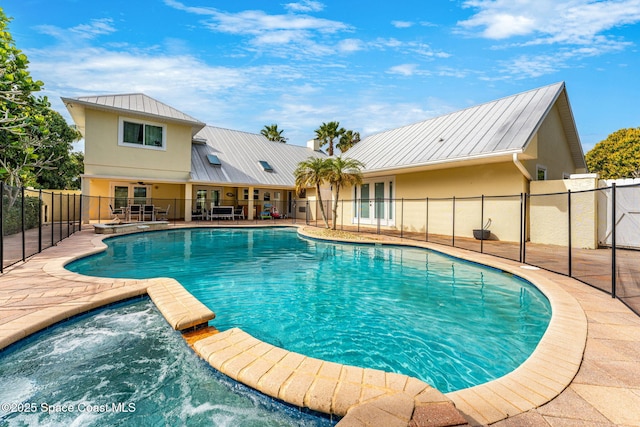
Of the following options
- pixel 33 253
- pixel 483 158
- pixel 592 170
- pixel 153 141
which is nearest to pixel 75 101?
pixel 153 141

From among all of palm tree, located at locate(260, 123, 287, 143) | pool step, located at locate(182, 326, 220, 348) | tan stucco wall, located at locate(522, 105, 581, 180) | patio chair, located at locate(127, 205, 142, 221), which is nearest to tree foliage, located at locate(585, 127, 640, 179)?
tan stucco wall, located at locate(522, 105, 581, 180)

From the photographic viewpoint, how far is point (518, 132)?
10.5 m

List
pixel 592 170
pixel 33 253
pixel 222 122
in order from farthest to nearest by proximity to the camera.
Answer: pixel 592 170 → pixel 222 122 → pixel 33 253

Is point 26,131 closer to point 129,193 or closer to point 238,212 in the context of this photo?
point 129,193

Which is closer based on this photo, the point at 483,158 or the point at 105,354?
the point at 105,354

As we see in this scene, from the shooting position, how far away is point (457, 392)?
7.63 feet

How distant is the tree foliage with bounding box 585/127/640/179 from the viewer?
27141 millimetres

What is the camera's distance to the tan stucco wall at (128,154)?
15.1m

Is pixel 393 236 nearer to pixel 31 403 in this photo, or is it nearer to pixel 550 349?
pixel 550 349

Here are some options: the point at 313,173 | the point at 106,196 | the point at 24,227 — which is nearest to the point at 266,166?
the point at 313,173

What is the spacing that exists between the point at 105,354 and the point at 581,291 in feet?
22.7

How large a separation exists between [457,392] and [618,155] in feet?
125

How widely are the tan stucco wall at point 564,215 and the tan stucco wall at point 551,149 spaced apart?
125 cm

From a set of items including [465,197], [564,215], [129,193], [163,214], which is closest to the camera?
[564,215]
